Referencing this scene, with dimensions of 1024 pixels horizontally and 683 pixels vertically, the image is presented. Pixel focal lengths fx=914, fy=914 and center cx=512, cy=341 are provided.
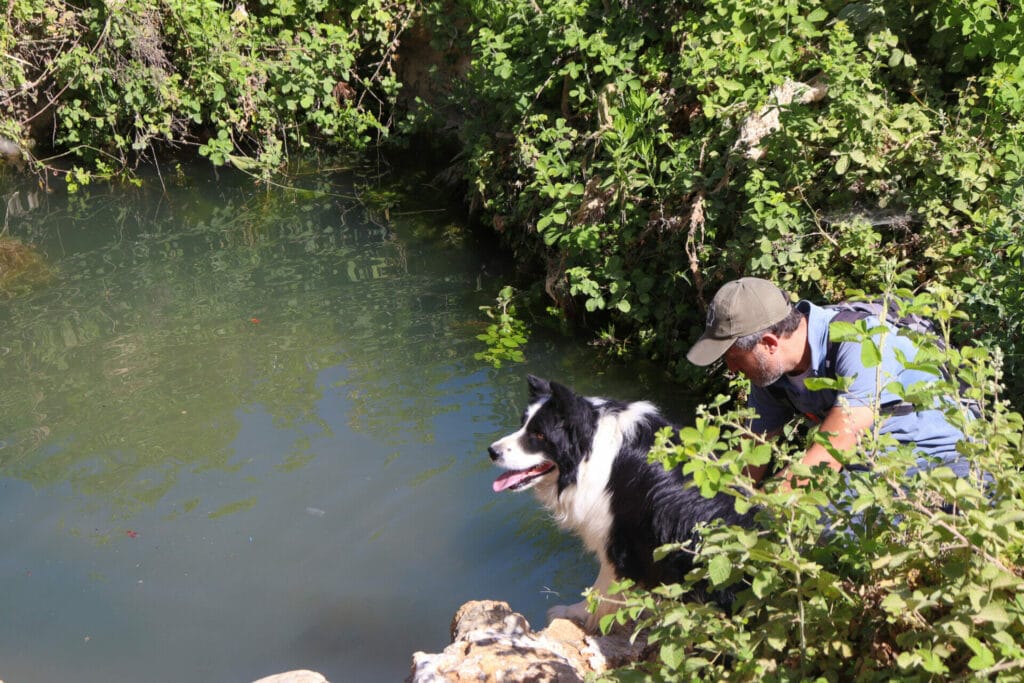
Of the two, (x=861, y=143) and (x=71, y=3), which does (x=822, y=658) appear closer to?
(x=861, y=143)

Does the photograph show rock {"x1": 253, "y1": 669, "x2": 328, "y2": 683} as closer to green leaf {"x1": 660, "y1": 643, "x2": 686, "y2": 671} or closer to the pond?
the pond

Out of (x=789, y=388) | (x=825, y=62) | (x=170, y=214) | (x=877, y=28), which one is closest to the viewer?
(x=789, y=388)

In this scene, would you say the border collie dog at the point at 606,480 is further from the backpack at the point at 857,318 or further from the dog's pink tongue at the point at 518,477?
the backpack at the point at 857,318

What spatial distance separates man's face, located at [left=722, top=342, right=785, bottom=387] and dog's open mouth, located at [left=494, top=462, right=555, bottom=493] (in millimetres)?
1037

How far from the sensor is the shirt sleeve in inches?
151

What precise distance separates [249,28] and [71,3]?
7.01 ft

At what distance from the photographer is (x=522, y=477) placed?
4.23 meters

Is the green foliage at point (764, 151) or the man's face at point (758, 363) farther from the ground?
the green foliage at point (764, 151)

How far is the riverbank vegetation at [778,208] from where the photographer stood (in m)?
2.24

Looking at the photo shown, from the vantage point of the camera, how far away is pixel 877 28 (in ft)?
19.9

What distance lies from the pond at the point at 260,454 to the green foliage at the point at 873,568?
2494 millimetres

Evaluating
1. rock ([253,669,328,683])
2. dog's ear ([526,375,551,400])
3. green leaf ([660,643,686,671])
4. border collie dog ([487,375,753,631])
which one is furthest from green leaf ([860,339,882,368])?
rock ([253,669,328,683])

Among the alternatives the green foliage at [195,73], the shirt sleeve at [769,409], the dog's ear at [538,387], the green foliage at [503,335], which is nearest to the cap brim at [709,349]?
the shirt sleeve at [769,409]

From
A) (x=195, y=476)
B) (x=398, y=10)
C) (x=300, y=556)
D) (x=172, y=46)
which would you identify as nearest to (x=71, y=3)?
(x=172, y=46)
